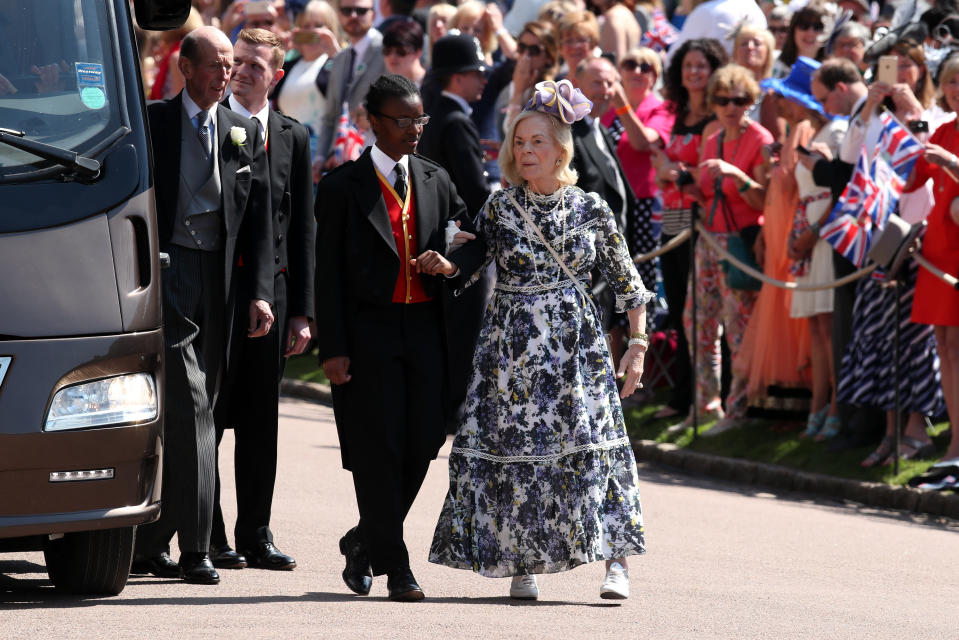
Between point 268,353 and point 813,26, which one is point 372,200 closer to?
point 268,353

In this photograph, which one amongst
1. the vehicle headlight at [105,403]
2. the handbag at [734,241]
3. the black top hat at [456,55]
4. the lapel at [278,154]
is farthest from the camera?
the handbag at [734,241]

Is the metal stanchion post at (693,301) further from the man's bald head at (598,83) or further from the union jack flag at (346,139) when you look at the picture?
the union jack flag at (346,139)

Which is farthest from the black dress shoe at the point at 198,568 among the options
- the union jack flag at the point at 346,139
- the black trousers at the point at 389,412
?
the union jack flag at the point at 346,139

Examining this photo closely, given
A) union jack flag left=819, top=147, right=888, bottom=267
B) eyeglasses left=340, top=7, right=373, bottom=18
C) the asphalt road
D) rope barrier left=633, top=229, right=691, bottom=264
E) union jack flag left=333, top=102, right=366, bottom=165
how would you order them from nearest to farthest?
the asphalt road < union jack flag left=819, top=147, right=888, bottom=267 < rope barrier left=633, top=229, right=691, bottom=264 < union jack flag left=333, top=102, right=366, bottom=165 < eyeglasses left=340, top=7, right=373, bottom=18

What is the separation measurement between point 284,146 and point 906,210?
4287 millimetres

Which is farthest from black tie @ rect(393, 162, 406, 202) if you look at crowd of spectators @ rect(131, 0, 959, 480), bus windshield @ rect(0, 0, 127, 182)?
crowd of spectators @ rect(131, 0, 959, 480)

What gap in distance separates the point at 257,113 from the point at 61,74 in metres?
1.53

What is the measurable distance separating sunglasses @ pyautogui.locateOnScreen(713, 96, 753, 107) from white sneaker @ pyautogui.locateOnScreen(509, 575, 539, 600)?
579 cm

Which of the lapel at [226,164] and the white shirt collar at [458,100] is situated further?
the white shirt collar at [458,100]

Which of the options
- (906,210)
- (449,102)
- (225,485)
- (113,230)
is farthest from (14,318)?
(906,210)

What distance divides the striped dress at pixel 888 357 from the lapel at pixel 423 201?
14.9 feet

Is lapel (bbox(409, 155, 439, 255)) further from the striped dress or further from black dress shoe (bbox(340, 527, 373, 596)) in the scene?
the striped dress

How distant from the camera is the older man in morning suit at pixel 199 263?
24.7 feet

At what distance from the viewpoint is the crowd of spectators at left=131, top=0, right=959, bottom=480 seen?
1121 centimetres
